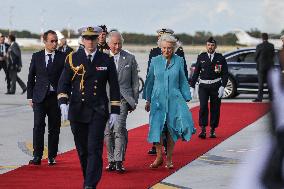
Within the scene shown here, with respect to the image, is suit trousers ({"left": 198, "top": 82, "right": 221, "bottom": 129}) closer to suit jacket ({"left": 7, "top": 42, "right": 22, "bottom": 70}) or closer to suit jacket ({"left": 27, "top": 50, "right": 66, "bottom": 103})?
suit jacket ({"left": 27, "top": 50, "right": 66, "bottom": 103})

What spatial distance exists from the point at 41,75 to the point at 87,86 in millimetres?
2554

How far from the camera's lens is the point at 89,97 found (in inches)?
315

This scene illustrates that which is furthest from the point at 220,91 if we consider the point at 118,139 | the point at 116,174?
the point at 116,174

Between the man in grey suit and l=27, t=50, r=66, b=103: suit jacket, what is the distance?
0.83 m

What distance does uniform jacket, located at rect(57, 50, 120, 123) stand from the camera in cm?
798

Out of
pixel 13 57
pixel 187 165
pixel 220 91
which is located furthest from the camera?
pixel 13 57

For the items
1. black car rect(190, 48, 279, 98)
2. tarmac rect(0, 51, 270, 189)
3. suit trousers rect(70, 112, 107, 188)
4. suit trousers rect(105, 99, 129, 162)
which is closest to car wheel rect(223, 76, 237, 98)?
black car rect(190, 48, 279, 98)

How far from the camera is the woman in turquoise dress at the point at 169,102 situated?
10.2m

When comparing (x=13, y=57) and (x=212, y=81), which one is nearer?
(x=212, y=81)

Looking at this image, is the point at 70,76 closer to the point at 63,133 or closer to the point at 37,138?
the point at 37,138

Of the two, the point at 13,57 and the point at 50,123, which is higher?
the point at 50,123

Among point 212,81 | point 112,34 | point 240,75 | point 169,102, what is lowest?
point 240,75

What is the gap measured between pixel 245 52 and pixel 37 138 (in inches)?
650

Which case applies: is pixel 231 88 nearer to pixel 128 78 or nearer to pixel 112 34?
pixel 128 78
